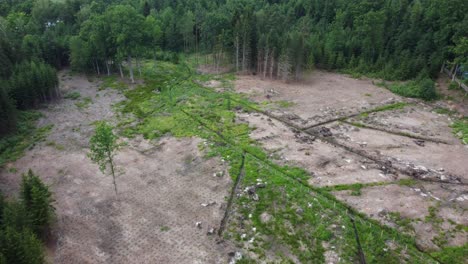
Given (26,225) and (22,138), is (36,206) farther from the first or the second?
(22,138)

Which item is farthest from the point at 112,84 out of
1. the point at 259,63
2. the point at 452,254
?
the point at 452,254

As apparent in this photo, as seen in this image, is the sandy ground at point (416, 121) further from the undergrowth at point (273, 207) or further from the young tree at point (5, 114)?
the young tree at point (5, 114)

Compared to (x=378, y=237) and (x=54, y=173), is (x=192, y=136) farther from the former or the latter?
(x=378, y=237)

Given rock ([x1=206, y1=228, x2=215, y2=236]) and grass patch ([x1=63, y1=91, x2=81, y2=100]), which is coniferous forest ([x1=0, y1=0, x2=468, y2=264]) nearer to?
grass patch ([x1=63, y1=91, x2=81, y2=100])

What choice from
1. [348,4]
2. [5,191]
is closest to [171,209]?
[5,191]

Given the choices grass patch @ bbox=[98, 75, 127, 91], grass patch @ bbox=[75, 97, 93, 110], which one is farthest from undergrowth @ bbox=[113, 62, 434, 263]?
grass patch @ bbox=[98, 75, 127, 91]

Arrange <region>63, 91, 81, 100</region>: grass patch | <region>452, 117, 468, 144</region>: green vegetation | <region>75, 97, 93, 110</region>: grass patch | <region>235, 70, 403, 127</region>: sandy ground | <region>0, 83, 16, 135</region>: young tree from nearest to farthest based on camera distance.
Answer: <region>0, 83, 16, 135</region>: young tree, <region>452, 117, 468, 144</region>: green vegetation, <region>235, 70, 403, 127</region>: sandy ground, <region>75, 97, 93, 110</region>: grass patch, <region>63, 91, 81, 100</region>: grass patch
